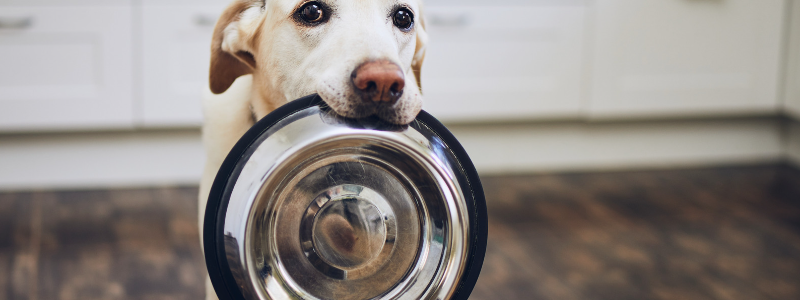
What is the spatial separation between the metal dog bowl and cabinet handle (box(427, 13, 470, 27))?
1490 mm

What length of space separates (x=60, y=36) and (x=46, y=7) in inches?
3.5

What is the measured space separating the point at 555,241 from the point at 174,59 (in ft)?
4.09

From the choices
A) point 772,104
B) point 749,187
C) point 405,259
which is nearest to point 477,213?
point 405,259

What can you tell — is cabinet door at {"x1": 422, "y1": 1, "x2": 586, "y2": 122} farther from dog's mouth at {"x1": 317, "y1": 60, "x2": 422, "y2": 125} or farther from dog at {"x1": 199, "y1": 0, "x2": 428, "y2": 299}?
dog's mouth at {"x1": 317, "y1": 60, "x2": 422, "y2": 125}

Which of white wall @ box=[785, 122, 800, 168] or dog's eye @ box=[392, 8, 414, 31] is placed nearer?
dog's eye @ box=[392, 8, 414, 31]

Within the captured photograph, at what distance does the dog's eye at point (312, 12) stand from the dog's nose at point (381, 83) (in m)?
0.17

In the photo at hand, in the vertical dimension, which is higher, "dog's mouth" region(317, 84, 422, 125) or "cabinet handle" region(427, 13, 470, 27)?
"cabinet handle" region(427, 13, 470, 27)

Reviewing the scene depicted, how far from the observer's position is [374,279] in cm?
74

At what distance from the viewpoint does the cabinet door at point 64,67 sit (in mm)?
1923

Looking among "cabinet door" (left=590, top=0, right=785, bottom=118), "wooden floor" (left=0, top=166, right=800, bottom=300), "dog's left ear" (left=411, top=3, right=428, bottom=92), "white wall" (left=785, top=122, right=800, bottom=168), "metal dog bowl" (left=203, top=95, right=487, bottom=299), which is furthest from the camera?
"white wall" (left=785, top=122, right=800, bottom=168)

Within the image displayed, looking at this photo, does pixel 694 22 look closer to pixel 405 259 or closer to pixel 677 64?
pixel 677 64

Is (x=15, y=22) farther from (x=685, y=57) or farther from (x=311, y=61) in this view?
(x=685, y=57)

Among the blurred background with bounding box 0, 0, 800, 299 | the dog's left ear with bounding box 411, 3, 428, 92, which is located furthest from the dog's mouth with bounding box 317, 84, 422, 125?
the blurred background with bounding box 0, 0, 800, 299

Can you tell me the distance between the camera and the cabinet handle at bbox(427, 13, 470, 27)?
2146mm
